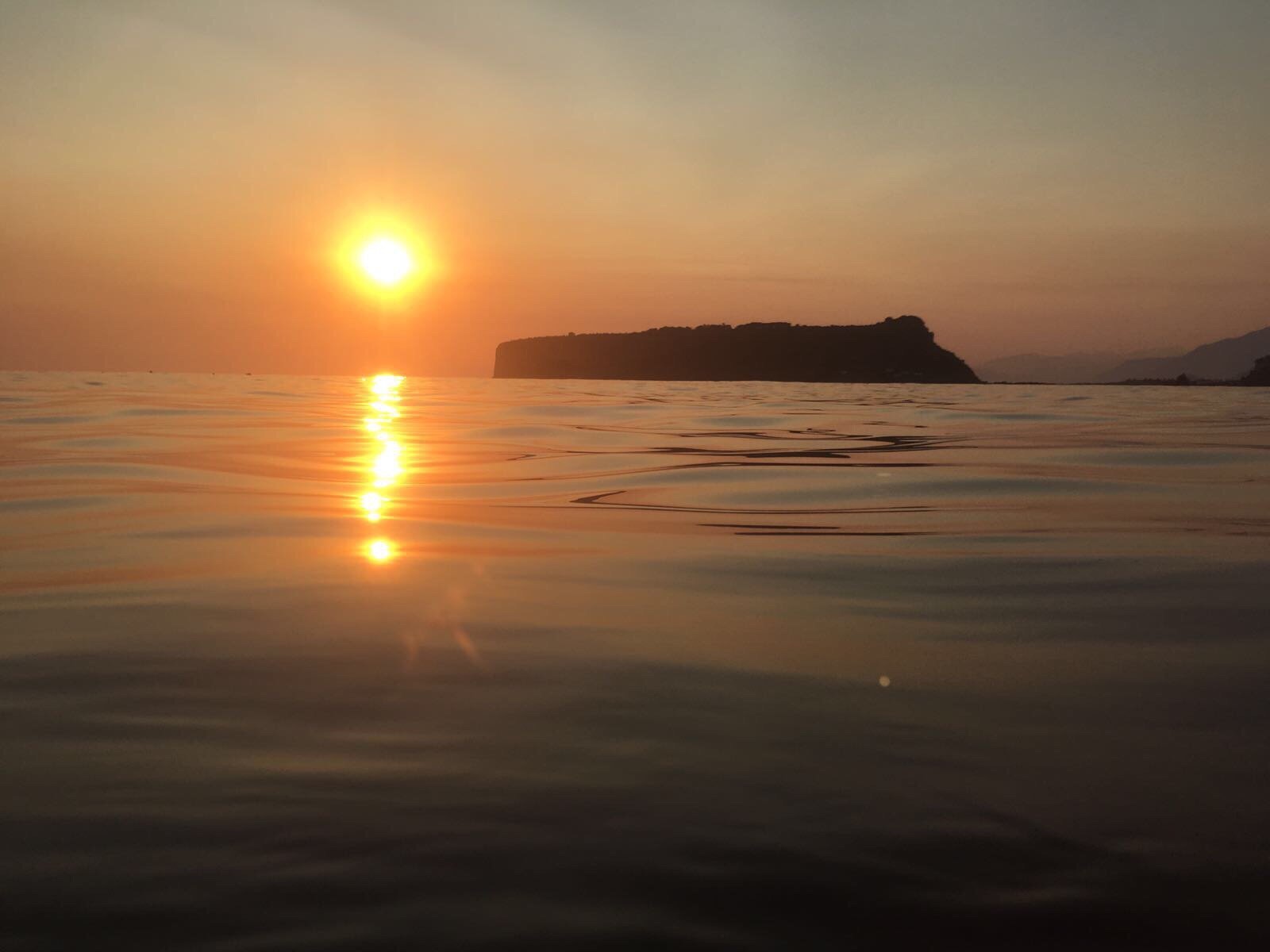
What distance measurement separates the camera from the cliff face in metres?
156

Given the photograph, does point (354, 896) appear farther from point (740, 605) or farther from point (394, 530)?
point (394, 530)

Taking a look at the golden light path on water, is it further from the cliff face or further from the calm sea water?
the cliff face

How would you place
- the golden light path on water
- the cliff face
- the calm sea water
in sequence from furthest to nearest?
1. the cliff face
2. the golden light path on water
3. the calm sea water

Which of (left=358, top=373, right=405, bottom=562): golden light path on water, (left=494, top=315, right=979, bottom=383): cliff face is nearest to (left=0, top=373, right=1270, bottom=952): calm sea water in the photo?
(left=358, top=373, right=405, bottom=562): golden light path on water

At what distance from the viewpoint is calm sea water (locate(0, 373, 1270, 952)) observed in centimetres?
192

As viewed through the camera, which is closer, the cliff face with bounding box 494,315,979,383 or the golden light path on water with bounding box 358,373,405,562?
the golden light path on water with bounding box 358,373,405,562

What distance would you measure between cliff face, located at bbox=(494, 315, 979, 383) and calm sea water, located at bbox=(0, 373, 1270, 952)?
14399 centimetres

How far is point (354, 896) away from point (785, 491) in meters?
7.47

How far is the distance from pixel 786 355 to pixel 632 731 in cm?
16361

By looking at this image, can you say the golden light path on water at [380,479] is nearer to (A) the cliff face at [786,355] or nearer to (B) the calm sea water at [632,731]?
(B) the calm sea water at [632,731]

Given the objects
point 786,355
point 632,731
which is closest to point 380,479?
point 632,731

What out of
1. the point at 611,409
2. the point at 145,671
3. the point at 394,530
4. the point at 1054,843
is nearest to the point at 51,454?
the point at 394,530

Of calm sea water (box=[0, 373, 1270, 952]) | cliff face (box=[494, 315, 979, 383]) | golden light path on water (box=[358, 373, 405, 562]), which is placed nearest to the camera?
calm sea water (box=[0, 373, 1270, 952])

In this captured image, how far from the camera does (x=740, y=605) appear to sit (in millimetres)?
4559
